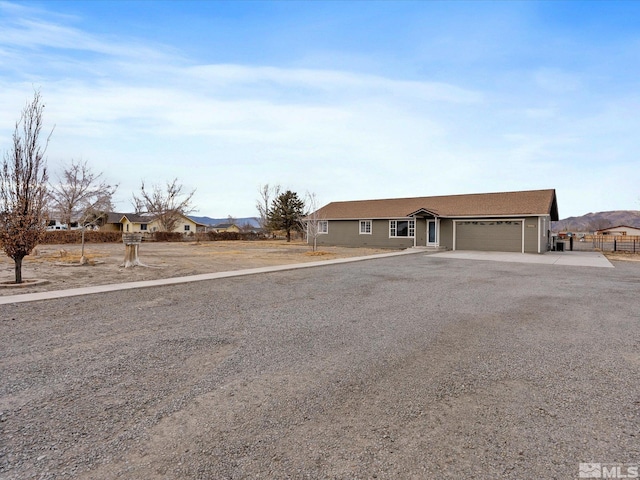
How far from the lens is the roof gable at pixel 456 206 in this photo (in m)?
22.8

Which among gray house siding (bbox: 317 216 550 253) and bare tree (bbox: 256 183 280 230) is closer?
gray house siding (bbox: 317 216 550 253)

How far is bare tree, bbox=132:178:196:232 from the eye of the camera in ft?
151

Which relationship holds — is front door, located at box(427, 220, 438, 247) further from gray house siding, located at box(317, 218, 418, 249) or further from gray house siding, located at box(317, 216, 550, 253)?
gray house siding, located at box(317, 218, 418, 249)

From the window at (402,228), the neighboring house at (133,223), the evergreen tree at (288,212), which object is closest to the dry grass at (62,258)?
the window at (402,228)

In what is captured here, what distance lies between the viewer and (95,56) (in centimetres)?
1279

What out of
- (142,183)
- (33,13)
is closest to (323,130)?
(33,13)

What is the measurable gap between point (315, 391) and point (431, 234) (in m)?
24.1

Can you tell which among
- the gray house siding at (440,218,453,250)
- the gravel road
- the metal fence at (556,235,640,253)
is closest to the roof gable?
the gray house siding at (440,218,453,250)

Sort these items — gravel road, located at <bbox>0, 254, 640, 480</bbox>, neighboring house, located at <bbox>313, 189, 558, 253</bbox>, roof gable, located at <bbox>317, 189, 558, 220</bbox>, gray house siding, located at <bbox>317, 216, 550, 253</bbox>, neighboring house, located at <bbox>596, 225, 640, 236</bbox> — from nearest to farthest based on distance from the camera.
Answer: gravel road, located at <bbox>0, 254, 640, 480</bbox>
gray house siding, located at <bbox>317, 216, 550, 253</bbox>
neighboring house, located at <bbox>313, 189, 558, 253</bbox>
roof gable, located at <bbox>317, 189, 558, 220</bbox>
neighboring house, located at <bbox>596, 225, 640, 236</bbox>

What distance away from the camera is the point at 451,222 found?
2505cm

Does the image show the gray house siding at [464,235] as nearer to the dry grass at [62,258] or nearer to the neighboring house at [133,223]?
the dry grass at [62,258]

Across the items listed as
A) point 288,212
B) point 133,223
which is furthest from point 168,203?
point 288,212

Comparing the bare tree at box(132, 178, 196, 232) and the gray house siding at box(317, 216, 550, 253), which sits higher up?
the bare tree at box(132, 178, 196, 232)

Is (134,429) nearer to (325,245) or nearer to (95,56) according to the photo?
(95,56)
